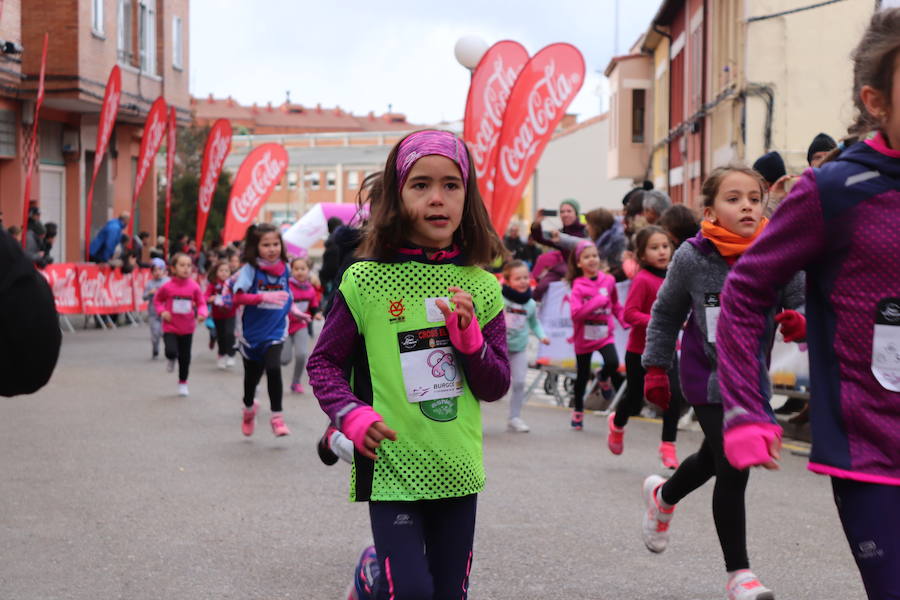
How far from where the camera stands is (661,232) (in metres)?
7.91

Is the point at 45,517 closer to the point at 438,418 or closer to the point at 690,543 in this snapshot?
the point at 690,543

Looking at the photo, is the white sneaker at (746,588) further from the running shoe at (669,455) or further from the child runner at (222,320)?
the child runner at (222,320)

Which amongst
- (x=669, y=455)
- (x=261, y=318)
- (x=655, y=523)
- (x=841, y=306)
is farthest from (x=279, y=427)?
(x=841, y=306)

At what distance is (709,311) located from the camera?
201 inches

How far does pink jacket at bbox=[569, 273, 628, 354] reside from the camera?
10820 millimetres

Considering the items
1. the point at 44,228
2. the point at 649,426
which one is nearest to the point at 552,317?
the point at 649,426

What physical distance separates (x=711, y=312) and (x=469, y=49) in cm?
1177


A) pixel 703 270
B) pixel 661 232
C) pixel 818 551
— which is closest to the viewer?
pixel 703 270

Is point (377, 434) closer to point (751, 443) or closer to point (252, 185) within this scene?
point (751, 443)

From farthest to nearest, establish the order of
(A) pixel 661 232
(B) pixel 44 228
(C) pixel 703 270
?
1. (B) pixel 44 228
2. (A) pixel 661 232
3. (C) pixel 703 270

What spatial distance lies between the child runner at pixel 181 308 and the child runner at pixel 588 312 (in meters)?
4.01

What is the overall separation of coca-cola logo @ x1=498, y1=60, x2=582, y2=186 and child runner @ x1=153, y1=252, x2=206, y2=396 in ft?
13.0

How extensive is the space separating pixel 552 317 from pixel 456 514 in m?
9.62

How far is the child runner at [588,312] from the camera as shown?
10.8m
